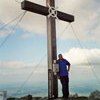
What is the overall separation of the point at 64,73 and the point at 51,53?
3.72 ft

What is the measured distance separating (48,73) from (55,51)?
3.58ft

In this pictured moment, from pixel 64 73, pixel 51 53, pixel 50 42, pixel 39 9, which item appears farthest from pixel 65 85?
pixel 39 9

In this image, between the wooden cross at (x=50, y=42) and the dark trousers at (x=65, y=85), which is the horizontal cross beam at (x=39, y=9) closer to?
the wooden cross at (x=50, y=42)

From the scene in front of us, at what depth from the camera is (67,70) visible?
1541 cm

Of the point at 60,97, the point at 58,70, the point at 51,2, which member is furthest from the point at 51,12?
the point at 60,97

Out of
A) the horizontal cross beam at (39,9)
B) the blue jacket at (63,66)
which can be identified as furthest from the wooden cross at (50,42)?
the blue jacket at (63,66)

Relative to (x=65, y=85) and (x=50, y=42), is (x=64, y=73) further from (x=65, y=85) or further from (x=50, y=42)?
(x=50, y=42)

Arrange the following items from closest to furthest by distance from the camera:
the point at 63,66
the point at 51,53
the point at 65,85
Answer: the point at 65,85 → the point at 63,66 → the point at 51,53

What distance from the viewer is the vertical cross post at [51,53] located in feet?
50.7

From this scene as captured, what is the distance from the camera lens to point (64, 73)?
15266 millimetres

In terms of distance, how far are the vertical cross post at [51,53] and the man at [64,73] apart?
33cm

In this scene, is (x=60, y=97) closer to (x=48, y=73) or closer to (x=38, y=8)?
(x=48, y=73)

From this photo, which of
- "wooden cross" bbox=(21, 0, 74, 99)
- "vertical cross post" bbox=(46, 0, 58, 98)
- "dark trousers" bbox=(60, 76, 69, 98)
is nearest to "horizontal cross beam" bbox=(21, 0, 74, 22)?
"wooden cross" bbox=(21, 0, 74, 99)

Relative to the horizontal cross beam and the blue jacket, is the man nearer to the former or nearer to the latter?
the blue jacket
